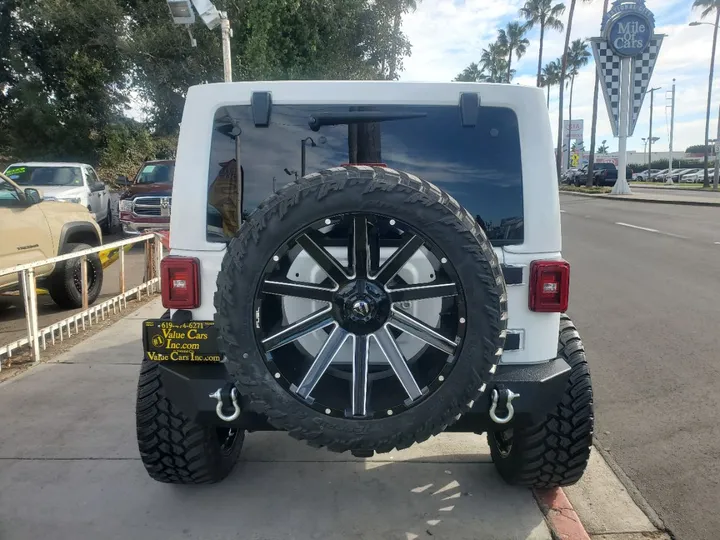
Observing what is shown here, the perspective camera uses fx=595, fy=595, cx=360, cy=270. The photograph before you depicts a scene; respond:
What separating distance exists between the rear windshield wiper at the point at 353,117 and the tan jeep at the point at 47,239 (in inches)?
193

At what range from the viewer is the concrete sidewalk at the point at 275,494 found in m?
2.90

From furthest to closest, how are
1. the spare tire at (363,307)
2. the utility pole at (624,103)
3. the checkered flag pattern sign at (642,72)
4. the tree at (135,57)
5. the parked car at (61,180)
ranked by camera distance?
the utility pole at (624,103)
the checkered flag pattern sign at (642,72)
the tree at (135,57)
the parked car at (61,180)
the spare tire at (363,307)

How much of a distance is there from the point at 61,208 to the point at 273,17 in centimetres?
1185

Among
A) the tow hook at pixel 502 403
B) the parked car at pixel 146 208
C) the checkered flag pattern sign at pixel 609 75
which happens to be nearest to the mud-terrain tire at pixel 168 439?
the tow hook at pixel 502 403

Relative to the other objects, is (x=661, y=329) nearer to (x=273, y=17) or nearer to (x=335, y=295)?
(x=335, y=295)

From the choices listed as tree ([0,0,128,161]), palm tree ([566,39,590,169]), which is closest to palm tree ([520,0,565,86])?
palm tree ([566,39,590,169])

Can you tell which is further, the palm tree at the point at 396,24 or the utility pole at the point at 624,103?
→ the utility pole at the point at 624,103

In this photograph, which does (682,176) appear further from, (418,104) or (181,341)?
(181,341)

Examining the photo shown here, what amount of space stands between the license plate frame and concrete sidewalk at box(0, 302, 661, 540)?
0.91m

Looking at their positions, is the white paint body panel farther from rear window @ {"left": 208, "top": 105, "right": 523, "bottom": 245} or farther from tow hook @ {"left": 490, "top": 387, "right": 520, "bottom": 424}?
tow hook @ {"left": 490, "top": 387, "right": 520, "bottom": 424}

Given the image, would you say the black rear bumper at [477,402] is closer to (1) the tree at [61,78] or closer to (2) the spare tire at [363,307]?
(2) the spare tire at [363,307]

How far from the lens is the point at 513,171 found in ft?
8.70

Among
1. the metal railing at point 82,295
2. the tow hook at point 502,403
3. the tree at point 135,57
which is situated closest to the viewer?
the tow hook at point 502,403

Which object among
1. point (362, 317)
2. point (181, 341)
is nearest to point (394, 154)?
point (362, 317)
